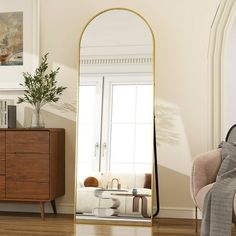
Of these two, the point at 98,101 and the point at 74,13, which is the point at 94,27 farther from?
the point at 98,101

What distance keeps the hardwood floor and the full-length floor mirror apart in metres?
0.18

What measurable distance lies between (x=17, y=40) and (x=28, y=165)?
1318 mm

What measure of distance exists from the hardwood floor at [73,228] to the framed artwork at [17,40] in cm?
134

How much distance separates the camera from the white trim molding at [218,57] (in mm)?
4480

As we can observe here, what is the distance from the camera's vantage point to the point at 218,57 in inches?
177

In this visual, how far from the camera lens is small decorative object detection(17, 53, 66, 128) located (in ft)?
15.1

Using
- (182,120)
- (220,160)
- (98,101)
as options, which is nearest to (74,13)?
(98,101)

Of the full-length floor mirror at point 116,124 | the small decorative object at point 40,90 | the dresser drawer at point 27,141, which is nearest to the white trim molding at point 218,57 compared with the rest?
the full-length floor mirror at point 116,124

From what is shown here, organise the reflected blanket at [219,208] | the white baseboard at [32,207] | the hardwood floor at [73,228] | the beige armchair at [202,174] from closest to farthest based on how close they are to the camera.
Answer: the reflected blanket at [219,208] → the beige armchair at [202,174] → the hardwood floor at [73,228] → the white baseboard at [32,207]

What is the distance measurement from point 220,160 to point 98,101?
1.30 meters

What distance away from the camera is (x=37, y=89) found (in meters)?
4.58

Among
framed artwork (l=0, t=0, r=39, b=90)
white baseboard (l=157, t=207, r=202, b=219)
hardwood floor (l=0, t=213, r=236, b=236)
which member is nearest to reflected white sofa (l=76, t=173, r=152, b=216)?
hardwood floor (l=0, t=213, r=236, b=236)

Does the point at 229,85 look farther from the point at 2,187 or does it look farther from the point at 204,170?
the point at 2,187

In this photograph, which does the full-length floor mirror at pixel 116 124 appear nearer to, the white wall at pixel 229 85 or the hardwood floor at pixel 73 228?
the hardwood floor at pixel 73 228
